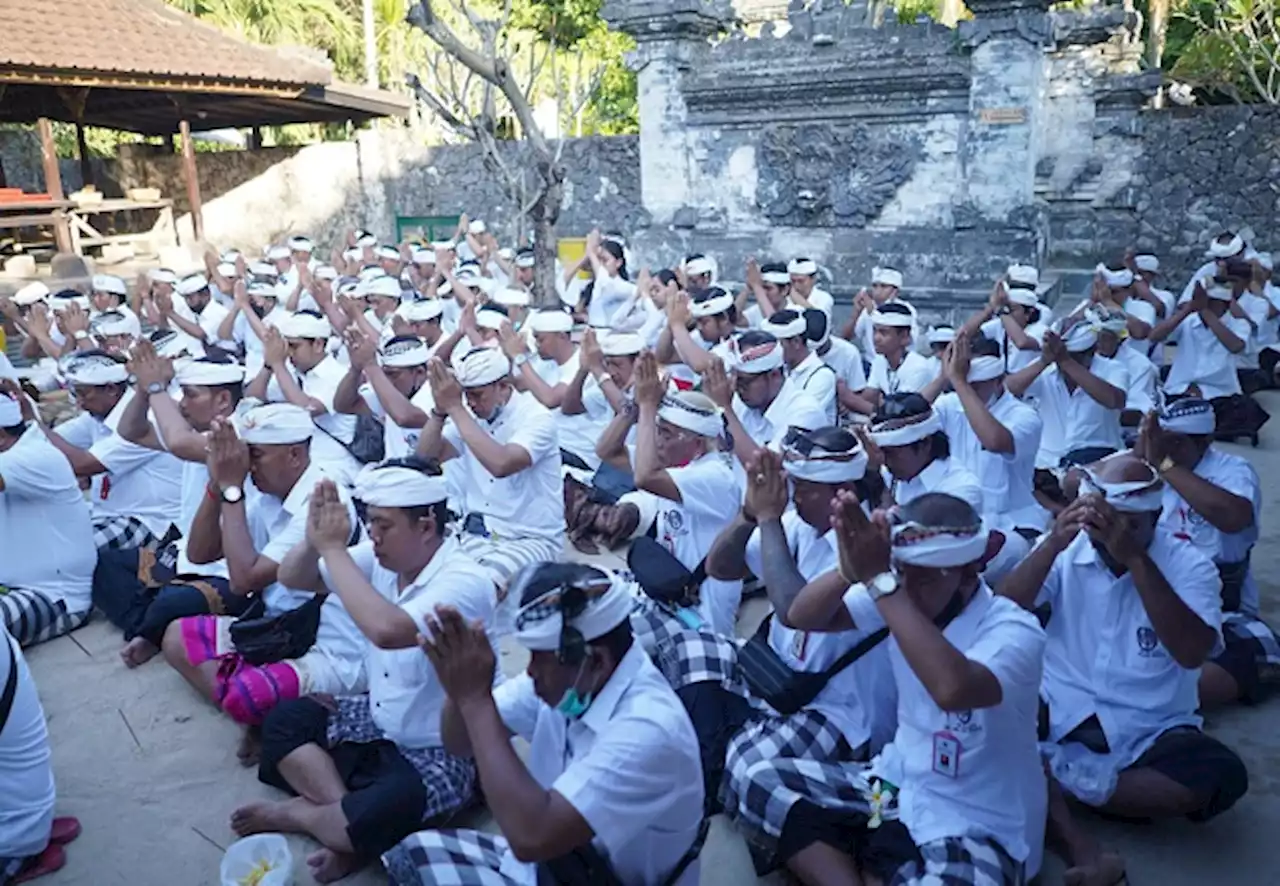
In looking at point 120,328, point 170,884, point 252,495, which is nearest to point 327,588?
point 252,495

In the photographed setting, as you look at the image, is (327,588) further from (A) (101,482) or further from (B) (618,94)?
(B) (618,94)

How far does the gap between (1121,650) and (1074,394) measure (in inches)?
120

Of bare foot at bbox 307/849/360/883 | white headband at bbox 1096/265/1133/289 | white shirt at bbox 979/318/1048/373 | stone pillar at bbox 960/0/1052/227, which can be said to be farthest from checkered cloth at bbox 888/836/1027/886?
stone pillar at bbox 960/0/1052/227

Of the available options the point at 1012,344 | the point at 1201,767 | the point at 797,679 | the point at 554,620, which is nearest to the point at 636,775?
the point at 554,620

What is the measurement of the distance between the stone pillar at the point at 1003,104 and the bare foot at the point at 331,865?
10.2 metres

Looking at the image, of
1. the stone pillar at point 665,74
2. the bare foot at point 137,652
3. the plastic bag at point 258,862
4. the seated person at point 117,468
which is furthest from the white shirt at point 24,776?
the stone pillar at point 665,74

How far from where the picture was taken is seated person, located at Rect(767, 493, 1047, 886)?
2.76 metres

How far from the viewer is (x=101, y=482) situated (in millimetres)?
5984

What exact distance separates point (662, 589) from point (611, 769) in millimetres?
2001

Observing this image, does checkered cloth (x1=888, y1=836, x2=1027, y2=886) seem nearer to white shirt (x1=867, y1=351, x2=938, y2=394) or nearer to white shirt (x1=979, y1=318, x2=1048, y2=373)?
white shirt (x1=867, y1=351, x2=938, y2=394)

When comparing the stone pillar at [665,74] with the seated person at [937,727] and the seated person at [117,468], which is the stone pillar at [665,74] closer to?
the seated person at [117,468]

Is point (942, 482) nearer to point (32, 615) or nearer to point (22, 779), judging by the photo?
point (22, 779)

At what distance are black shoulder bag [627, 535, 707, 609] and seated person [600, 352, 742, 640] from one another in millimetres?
23

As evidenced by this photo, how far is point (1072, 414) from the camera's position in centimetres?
632
